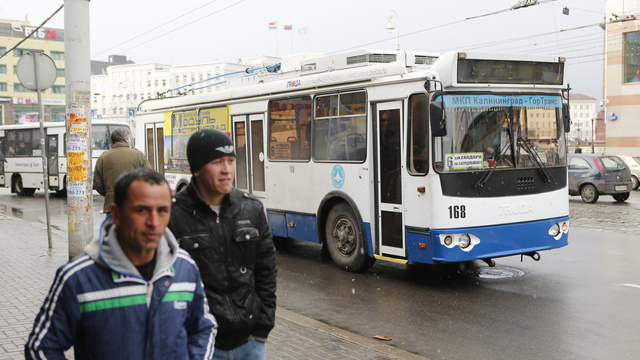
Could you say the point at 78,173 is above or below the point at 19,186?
above

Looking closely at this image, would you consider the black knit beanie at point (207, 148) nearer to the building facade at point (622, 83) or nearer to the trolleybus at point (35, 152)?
the trolleybus at point (35, 152)

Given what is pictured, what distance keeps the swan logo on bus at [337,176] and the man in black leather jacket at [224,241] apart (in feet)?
22.3

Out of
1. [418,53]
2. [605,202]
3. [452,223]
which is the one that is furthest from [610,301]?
[605,202]

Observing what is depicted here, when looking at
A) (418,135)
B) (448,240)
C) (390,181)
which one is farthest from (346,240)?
(418,135)

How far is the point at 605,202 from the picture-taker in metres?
21.4

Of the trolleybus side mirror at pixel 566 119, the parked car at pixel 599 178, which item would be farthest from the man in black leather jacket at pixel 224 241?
the parked car at pixel 599 178

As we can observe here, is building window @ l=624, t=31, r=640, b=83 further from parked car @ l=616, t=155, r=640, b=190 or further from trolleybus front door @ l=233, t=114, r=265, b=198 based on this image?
trolleybus front door @ l=233, t=114, r=265, b=198

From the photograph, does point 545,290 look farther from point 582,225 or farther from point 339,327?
point 582,225

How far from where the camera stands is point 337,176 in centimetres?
1017

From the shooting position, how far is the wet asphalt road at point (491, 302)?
6.42m

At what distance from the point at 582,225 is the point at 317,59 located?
7791 millimetres

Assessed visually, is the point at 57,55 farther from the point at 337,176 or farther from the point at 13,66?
the point at 337,176

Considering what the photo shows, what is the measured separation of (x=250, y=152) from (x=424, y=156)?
4443 millimetres

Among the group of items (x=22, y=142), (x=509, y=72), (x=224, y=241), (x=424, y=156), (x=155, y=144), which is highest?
(x=509, y=72)
